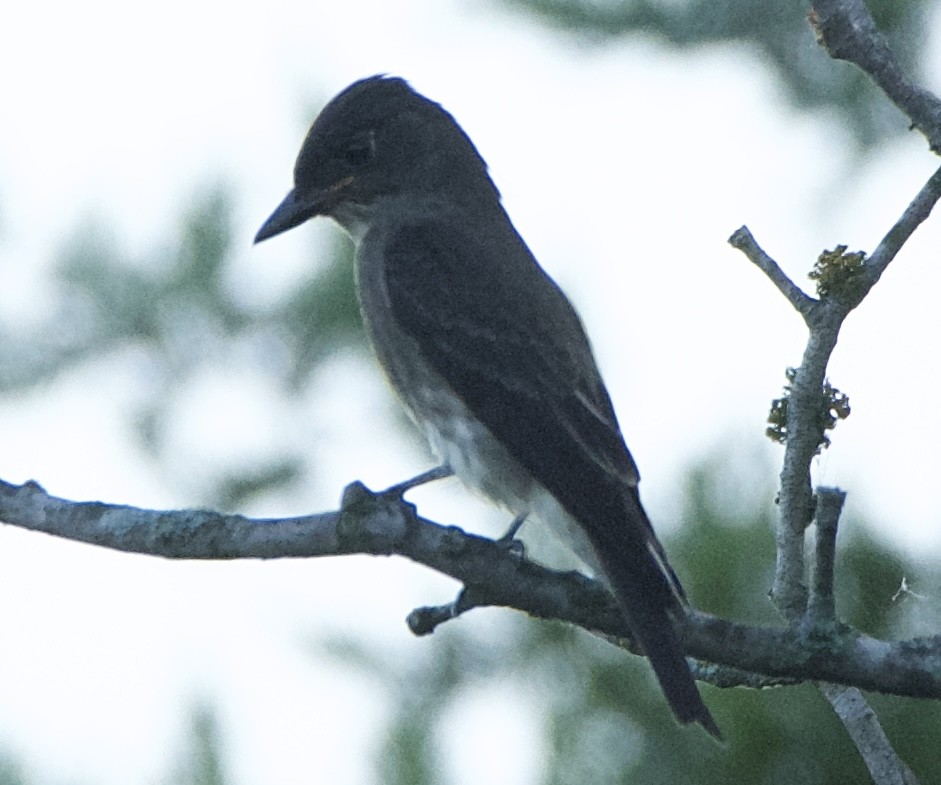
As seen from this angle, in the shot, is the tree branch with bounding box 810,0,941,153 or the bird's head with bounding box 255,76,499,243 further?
the bird's head with bounding box 255,76,499,243

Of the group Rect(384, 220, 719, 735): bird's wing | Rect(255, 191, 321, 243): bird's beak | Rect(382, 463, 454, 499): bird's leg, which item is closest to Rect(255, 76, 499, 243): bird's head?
Rect(255, 191, 321, 243): bird's beak

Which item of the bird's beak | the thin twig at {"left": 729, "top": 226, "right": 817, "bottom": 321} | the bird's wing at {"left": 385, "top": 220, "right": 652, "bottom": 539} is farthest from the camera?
the bird's beak

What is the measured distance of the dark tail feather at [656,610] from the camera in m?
3.60

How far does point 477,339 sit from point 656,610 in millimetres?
1490

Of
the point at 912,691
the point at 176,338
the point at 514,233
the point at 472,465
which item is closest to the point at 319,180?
the point at 514,233

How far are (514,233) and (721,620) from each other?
251 centimetres

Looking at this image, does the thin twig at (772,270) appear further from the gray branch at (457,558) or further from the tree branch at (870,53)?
the gray branch at (457,558)

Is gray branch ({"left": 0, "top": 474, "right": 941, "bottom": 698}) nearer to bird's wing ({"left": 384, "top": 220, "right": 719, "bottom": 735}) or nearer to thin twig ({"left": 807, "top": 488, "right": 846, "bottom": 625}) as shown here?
thin twig ({"left": 807, "top": 488, "right": 846, "bottom": 625})

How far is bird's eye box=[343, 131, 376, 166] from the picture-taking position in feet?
18.9

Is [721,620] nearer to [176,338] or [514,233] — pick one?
[514,233]

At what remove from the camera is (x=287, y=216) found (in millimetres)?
5656

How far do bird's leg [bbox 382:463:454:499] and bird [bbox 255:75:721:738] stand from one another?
2 cm

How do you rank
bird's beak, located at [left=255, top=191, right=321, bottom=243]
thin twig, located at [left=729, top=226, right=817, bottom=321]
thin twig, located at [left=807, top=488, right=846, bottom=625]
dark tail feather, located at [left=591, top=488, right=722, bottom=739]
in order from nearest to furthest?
thin twig, located at [left=807, top=488, right=846, bottom=625] → thin twig, located at [left=729, top=226, right=817, bottom=321] → dark tail feather, located at [left=591, top=488, right=722, bottom=739] → bird's beak, located at [left=255, top=191, right=321, bottom=243]

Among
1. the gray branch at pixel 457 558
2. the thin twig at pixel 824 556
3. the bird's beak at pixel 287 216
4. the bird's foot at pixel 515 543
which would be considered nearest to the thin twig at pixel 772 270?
the thin twig at pixel 824 556
